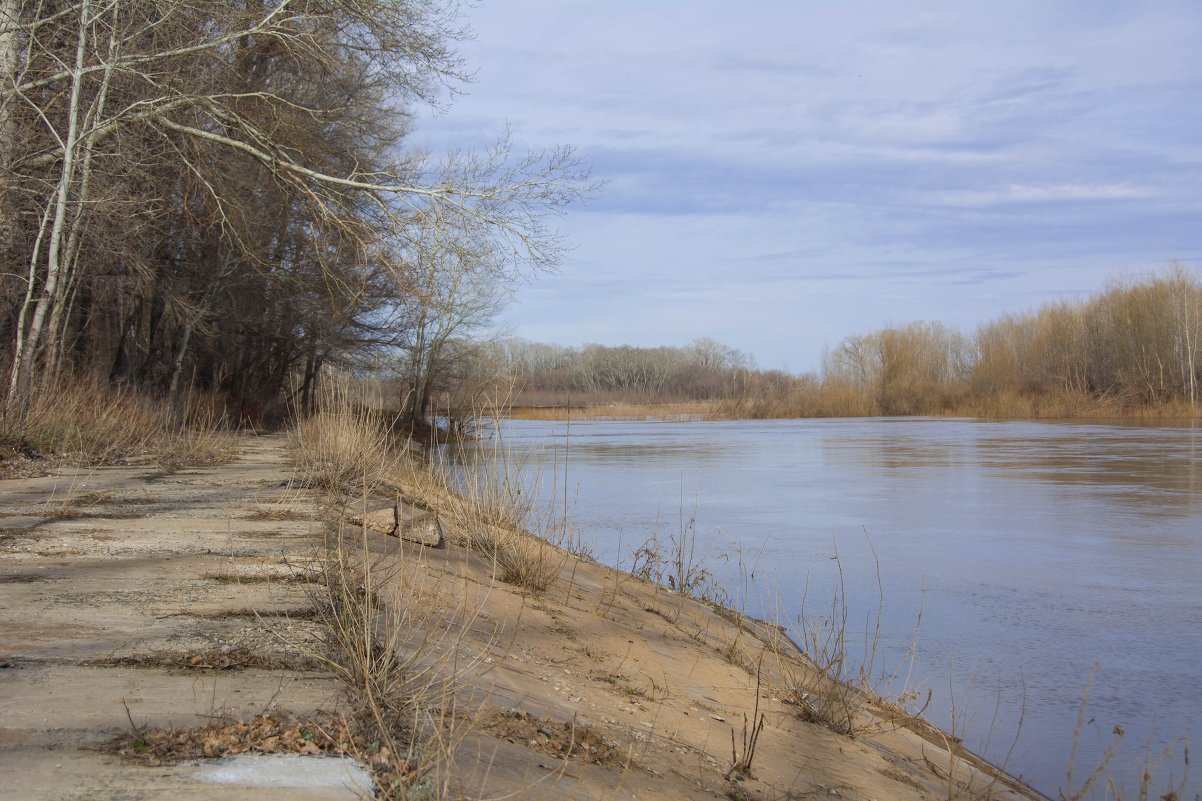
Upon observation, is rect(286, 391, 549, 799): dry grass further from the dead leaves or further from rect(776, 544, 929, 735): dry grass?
rect(776, 544, 929, 735): dry grass

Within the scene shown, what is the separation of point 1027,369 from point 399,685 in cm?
4214

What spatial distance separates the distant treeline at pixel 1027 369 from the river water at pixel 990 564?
15.8 meters

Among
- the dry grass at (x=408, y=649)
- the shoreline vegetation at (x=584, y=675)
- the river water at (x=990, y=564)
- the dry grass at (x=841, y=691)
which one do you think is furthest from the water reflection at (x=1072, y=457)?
the dry grass at (x=408, y=649)

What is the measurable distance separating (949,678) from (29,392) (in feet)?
29.3

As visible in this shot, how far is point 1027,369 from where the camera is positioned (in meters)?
40.7

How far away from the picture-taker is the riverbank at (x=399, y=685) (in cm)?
238

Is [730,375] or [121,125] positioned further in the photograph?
[730,375]

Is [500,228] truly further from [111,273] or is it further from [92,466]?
[111,273]

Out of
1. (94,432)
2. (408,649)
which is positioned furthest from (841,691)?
(94,432)

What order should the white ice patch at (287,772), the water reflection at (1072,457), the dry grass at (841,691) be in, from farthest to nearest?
the water reflection at (1072,457), the dry grass at (841,691), the white ice patch at (287,772)

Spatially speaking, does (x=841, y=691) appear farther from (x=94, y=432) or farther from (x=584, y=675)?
(x=94, y=432)

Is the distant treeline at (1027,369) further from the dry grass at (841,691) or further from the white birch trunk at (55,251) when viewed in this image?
the dry grass at (841,691)

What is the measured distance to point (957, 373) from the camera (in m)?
46.5

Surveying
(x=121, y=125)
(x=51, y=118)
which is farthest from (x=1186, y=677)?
(x=51, y=118)
